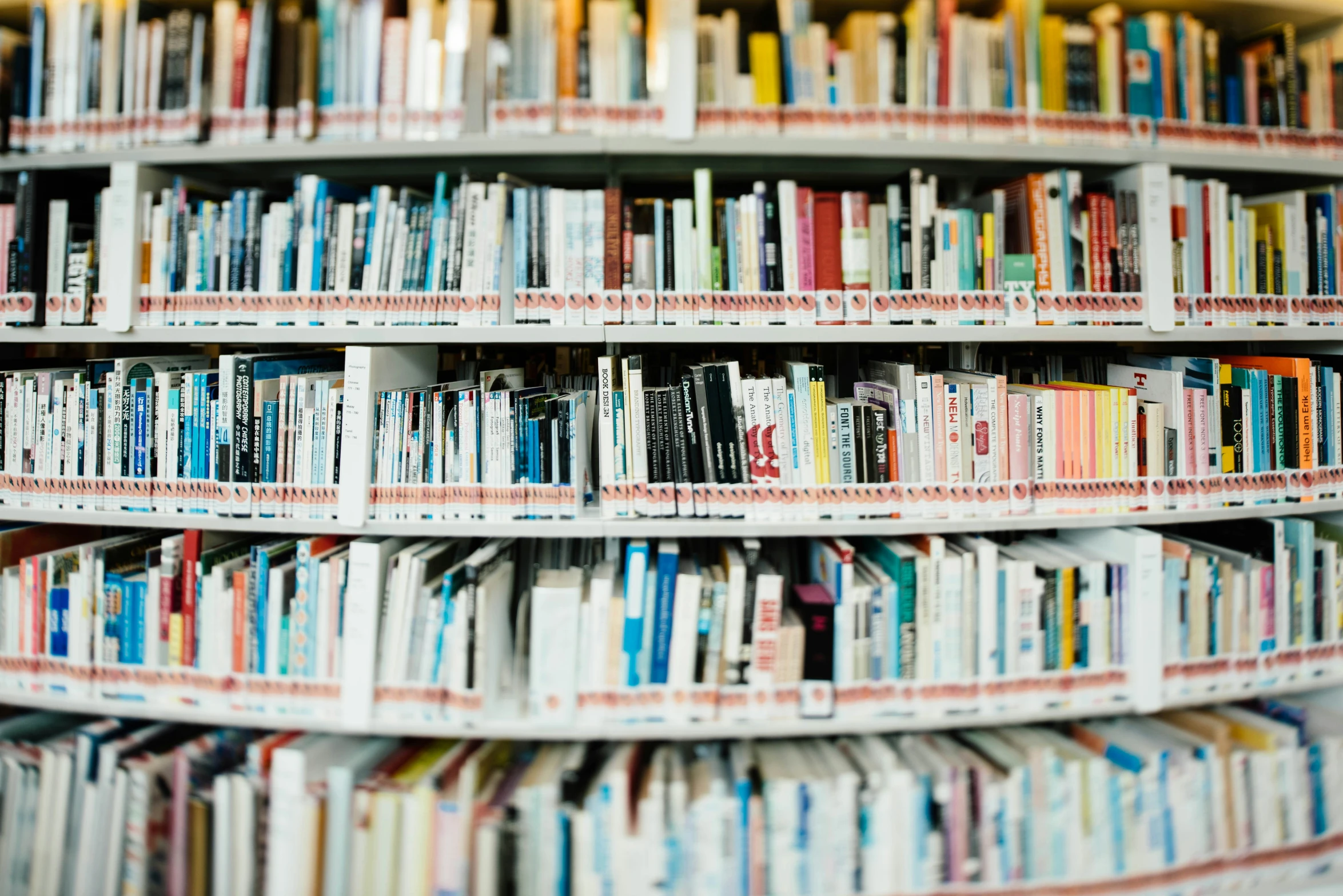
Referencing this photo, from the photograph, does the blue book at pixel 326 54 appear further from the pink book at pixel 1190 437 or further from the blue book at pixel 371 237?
the pink book at pixel 1190 437

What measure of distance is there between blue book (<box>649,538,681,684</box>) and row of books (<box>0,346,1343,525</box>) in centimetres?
12

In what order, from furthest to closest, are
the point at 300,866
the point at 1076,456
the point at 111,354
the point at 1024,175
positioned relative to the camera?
1. the point at 111,354
2. the point at 1024,175
3. the point at 1076,456
4. the point at 300,866

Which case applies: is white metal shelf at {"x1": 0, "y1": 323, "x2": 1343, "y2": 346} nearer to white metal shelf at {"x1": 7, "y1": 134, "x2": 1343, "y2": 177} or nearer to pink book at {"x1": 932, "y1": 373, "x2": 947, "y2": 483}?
pink book at {"x1": 932, "y1": 373, "x2": 947, "y2": 483}

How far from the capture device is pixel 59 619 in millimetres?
1860

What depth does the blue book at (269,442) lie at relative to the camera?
1.80 metres

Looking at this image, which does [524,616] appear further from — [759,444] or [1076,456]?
[1076,456]

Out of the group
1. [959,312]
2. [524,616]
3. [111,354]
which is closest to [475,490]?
[524,616]

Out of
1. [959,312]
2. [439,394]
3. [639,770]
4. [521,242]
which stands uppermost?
[521,242]

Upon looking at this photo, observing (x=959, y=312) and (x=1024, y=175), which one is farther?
(x=1024, y=175)

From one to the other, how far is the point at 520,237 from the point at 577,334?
0.29 metres

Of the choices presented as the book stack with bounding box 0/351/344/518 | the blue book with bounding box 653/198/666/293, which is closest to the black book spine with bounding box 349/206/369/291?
the book stack with bounding box 0/351/344/518

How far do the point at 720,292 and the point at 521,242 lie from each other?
0.50 meters

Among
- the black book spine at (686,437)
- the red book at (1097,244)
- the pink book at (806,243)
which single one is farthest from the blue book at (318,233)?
the red book at (1097,244)

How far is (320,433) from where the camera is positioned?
5.90ft
